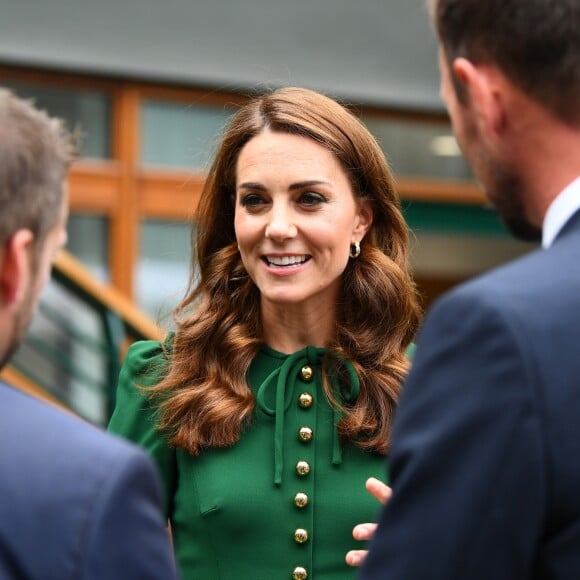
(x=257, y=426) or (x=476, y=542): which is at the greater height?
(x=476, y=542)

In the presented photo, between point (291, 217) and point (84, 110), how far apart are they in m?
4.83

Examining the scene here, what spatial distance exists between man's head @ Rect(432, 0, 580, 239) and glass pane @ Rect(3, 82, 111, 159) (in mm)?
5633

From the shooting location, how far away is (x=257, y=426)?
8.46 ft

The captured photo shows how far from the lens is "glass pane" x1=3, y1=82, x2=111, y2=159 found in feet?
22.9

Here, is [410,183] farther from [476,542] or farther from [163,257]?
[476,542]

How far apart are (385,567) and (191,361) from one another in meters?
1.27

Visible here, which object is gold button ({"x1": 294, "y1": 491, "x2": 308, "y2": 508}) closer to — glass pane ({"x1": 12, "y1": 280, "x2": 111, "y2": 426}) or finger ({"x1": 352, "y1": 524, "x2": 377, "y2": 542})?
finger ({"x1": 352, "y1": 524, "x2": 377, "y2": 542})

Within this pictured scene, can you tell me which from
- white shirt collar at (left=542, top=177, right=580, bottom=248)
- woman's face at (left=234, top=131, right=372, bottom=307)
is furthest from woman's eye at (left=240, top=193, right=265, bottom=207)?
white shirt collar at (left=542, top=177, right=580, bottom=248)

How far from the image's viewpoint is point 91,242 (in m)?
7.21

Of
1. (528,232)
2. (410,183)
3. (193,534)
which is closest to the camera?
(528,232)

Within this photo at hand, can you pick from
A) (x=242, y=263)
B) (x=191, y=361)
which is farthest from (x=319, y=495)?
(x=242, y=263)

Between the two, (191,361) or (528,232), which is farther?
(191,361)

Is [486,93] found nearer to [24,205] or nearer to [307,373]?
[24,205]

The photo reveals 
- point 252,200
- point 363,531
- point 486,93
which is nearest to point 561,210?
point 486,93
